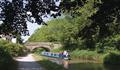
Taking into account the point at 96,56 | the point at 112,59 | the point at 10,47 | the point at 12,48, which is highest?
the point at 10,47

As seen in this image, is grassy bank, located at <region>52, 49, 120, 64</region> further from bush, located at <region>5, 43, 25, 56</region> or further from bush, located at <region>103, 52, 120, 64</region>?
bush, located at <region>5, 43, 25, 56</region>

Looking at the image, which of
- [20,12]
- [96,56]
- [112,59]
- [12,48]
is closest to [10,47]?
[12,48]

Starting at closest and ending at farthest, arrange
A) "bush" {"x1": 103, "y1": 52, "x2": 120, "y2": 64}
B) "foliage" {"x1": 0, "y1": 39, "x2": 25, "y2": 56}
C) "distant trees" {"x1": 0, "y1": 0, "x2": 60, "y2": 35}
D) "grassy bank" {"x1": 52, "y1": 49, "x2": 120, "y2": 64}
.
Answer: "distant trees" {"x1": 0, "y1": 0, "x2": 60, "y2": 35} < "foliage" {"x1": 0, "y1": 39, "x2": 25, "y2": 56} < "bush" {"x1": 103, "y1": 52, "x2": 120, "y2": 64} < "grassy bank" {"x1": 52, "y1": 49, "x2": 120, "y2": 64}

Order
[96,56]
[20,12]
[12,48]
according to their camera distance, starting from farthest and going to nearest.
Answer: [96,56]
[12,48]
[20,12]

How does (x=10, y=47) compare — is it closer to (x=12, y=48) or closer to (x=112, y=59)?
(x=12, y=48)

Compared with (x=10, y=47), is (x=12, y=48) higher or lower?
lower

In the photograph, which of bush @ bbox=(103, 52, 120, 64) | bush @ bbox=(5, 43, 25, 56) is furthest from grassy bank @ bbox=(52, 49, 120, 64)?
bush @ bbox=(5, 43, 25, 56)

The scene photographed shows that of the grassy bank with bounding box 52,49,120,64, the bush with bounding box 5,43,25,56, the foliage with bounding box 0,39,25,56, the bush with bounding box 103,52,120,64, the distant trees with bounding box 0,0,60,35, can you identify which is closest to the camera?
the distant trees with bounding box 0,0,60,35

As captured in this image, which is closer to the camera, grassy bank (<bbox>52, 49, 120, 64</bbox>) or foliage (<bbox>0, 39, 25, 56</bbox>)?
foliage (<bbox>0, 39, 25, 56</bbox>)

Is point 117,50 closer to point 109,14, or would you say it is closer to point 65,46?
point 65,46

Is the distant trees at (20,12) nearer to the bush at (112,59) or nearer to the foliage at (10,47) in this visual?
the foliage at (10,47)

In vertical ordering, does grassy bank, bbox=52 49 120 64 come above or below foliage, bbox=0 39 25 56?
below

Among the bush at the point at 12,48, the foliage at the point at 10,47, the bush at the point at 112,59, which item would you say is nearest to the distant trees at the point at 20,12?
the foliage at the point at 10,47

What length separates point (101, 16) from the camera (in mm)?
17578
